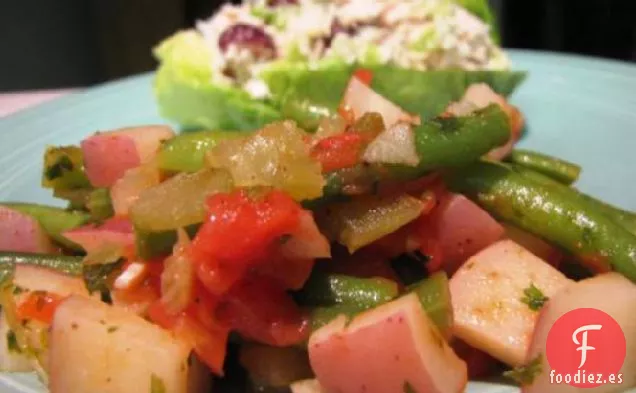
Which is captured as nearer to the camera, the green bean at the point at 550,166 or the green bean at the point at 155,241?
the green bean at the point at 155,241

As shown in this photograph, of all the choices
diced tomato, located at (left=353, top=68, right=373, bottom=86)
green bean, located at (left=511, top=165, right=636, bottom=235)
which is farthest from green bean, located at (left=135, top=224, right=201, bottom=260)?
diced tomato, located at (left=353, top=68, right=373, bottom=86)

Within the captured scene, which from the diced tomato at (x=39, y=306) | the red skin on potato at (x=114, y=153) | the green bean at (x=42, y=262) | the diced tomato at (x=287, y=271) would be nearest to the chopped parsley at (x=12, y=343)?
the diced tomato at (x=39, y=306)

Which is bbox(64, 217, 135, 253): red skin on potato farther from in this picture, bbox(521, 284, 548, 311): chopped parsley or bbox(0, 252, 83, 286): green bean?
bbox(521, 284, 548, 311): chopped parsley

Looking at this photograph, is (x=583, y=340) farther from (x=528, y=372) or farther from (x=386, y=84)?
(x=386, y=84)

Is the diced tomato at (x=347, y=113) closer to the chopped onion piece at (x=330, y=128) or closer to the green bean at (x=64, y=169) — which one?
the chopped onion piece at (x=330, y=128)

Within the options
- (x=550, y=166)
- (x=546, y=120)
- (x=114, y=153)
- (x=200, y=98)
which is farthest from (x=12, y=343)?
(x=546, y=120)
